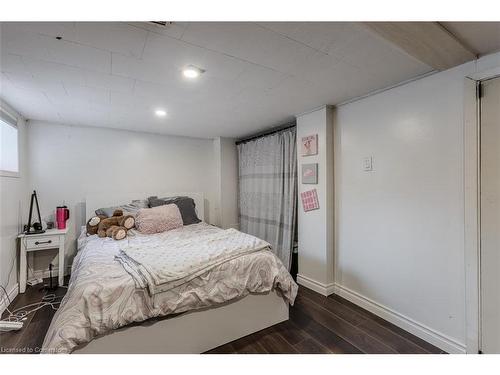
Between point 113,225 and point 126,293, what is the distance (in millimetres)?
1529

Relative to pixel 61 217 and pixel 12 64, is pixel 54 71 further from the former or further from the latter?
pixel 61 217

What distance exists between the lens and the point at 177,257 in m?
1.83

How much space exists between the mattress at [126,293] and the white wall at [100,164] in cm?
145

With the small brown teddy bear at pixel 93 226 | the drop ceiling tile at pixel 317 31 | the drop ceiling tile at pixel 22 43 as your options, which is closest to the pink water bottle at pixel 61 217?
the small brown teddy bear at pixel 93 226

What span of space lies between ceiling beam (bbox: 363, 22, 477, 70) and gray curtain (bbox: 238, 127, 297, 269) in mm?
1668

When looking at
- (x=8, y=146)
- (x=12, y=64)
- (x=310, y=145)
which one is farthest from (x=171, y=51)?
(x=8, y=146)

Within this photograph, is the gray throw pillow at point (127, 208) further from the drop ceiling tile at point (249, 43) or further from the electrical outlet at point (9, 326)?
the drop ceiling tile at point (249, 43)

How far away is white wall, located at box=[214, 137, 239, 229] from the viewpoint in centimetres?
418

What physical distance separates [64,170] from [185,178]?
65.5 inches

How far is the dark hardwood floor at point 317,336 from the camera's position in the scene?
1719 mm

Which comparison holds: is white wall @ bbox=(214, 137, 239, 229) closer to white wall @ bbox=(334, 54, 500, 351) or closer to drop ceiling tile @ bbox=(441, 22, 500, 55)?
white wall @ bbox=(334, 54, 500, 351)

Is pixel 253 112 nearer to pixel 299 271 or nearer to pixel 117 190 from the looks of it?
pixel 299 271

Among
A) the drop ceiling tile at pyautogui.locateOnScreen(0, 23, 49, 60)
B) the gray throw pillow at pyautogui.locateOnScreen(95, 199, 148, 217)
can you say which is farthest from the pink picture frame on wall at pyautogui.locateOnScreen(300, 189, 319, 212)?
the drop ceiling tile at pyautogui.locateOnScreen(0, 23, 49, 60)
